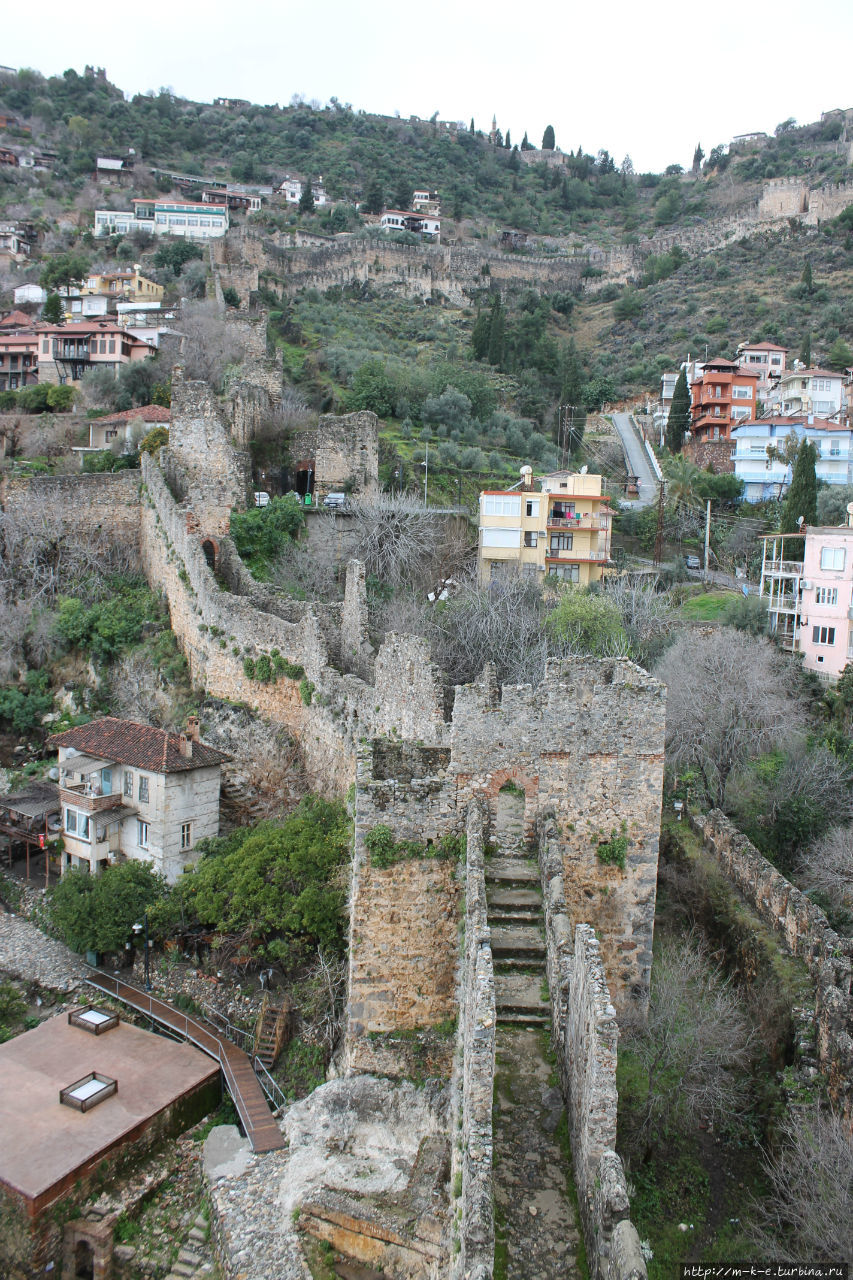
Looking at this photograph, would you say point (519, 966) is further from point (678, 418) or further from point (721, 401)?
point (721, 401)

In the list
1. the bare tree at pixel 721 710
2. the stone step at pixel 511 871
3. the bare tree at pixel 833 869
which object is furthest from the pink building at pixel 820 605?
the stone step at pixel 511 871

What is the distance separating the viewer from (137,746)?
23.8 m

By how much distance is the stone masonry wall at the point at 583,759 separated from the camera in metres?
11.6

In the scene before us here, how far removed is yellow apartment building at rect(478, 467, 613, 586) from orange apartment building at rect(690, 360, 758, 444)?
19943 mm

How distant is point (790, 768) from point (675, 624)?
9.90m

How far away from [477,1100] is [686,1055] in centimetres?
569

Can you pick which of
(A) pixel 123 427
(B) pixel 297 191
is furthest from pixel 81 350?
(B) pixel 297 191

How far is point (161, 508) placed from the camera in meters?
28.7

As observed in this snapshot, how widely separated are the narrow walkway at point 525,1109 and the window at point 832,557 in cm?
2425

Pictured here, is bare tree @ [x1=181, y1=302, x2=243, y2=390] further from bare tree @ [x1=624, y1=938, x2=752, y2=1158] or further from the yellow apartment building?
bare tree @ [x1=624, y1=938, x2=752, y2=1158]

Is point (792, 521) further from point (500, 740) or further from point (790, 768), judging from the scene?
point (500, 740)

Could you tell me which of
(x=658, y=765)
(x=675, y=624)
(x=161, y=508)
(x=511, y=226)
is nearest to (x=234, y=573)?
(x=161, y=508)

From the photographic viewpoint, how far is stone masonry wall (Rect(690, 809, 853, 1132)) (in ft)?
40.0

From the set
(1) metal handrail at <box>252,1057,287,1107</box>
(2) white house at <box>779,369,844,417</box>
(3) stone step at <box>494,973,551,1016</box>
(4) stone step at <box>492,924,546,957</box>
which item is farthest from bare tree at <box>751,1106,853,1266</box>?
(2) white house at <box>779,369,844,417</box>
